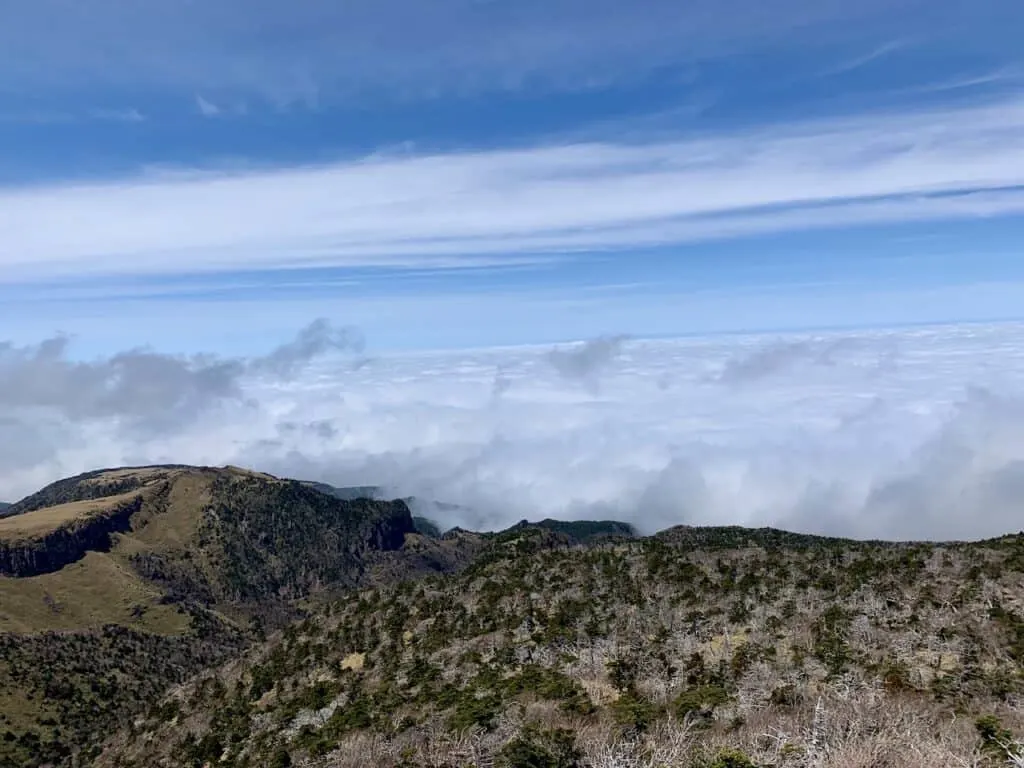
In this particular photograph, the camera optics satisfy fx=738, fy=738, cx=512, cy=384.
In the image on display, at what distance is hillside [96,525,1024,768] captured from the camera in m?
33.9

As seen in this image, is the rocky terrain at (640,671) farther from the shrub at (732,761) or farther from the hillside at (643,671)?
the hillside at (643,671)

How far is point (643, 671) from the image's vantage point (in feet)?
185

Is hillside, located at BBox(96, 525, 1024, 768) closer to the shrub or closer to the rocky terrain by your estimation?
the shrub

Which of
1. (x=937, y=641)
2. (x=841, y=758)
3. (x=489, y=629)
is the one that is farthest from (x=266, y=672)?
(x=841, y=758)

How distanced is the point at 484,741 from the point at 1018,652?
116 ft

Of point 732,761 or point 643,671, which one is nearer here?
point 732,761

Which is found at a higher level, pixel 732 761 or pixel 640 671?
pixel 732 761

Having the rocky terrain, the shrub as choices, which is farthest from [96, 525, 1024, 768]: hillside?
the rocky terrain

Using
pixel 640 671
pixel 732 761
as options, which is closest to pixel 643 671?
pixel 640 671

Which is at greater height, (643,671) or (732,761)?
(732,761)

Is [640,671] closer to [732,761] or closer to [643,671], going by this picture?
[643,671]

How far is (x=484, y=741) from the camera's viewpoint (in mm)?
40281

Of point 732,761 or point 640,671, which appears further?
point 640,671

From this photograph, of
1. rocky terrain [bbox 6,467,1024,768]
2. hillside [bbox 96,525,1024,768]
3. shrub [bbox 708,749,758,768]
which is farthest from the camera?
hillside [bbox 96,525,1024,768]
